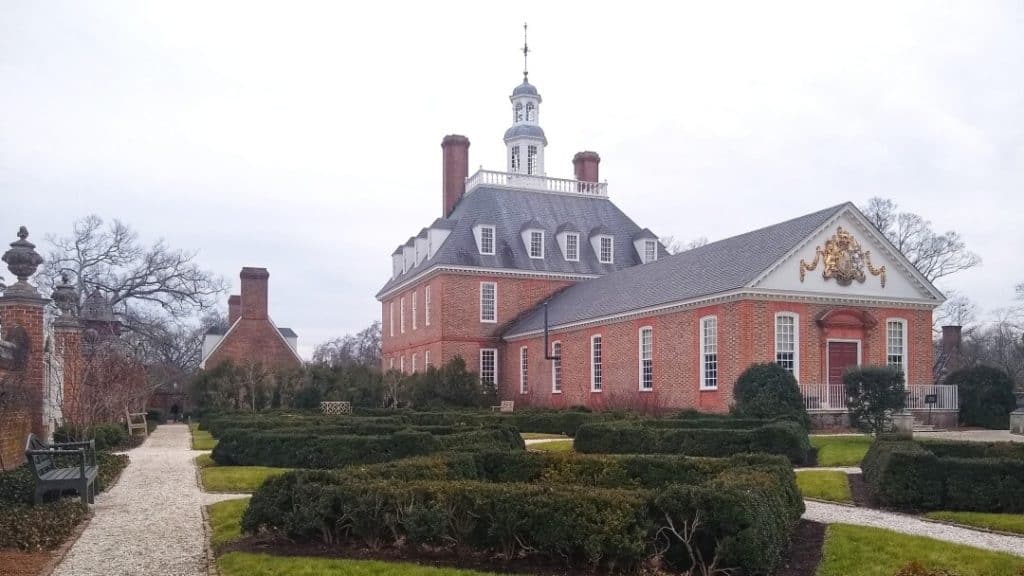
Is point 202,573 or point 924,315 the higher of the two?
point 924,315

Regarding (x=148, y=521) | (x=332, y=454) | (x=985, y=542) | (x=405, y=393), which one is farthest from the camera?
(x=405, y=393)

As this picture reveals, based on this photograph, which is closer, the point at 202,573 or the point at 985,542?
the point at 202,573

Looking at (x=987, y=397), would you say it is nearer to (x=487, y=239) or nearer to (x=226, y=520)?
(x=487, y=239)

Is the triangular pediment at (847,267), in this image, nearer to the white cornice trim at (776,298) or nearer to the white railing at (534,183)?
the white cornice trim at (776,298)

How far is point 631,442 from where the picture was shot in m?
18.6

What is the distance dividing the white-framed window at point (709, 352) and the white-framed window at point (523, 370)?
1360 centimetres

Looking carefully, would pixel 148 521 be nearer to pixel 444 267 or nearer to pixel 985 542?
pixel 985 542

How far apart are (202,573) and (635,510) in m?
4.11

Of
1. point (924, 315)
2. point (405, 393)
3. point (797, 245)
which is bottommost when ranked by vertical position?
point (405, 393)

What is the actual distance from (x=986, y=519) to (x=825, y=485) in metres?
2.86

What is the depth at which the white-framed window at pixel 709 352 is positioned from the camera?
27.4 metres

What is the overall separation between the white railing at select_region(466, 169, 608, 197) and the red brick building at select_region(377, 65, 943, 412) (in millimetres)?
85

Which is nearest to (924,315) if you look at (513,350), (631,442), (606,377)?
(606,377)

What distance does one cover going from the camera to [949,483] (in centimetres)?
1263
